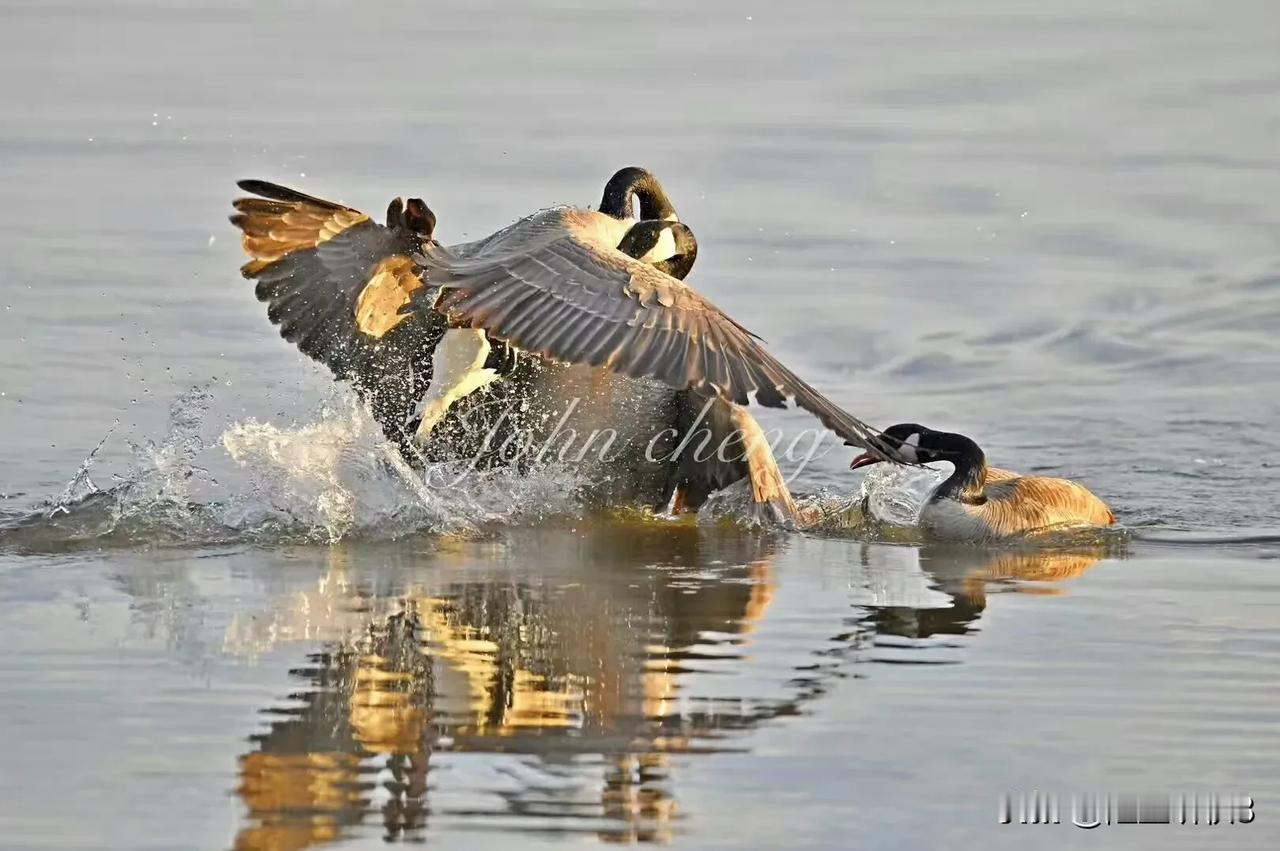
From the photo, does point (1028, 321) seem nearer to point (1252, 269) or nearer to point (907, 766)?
point (1252, 269)

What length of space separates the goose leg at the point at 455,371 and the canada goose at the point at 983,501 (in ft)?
5.40

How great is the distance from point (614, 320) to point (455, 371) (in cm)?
119

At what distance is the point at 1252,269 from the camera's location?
535 inches

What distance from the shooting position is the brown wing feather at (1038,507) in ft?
28.7

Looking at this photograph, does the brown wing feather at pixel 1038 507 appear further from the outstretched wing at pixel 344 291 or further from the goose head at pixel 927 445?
the outstretched wing at pixel 344 291

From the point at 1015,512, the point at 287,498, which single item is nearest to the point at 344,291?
the point at 287,498

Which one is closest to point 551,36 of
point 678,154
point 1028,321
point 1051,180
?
point 678,154

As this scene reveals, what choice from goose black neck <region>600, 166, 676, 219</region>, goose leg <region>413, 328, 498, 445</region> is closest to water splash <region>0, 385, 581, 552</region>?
goose leg <region>413, 328, 498, 445</region>

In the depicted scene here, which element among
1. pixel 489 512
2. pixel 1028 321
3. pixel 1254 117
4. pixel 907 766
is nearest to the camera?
pixel 907 766

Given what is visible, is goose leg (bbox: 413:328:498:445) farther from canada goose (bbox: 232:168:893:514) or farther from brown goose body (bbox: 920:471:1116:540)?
brown goose body (bbox: 920:471:1116:540)

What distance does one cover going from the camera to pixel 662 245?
939 cm

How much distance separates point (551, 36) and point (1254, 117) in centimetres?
611

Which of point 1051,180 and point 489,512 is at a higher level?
point 1051,180

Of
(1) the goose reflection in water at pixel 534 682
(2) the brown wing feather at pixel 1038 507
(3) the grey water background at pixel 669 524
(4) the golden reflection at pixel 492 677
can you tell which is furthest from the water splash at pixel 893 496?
(4) the golden reflection at pixel 492 677
